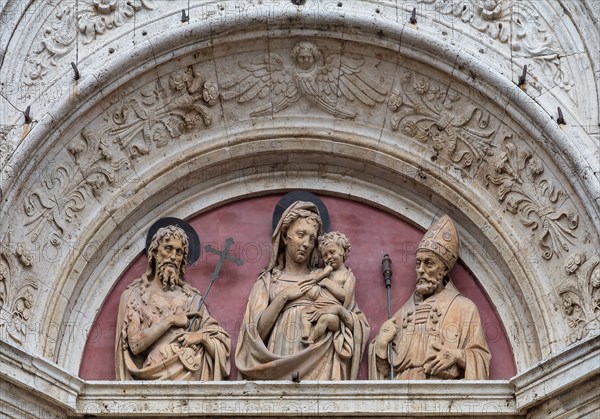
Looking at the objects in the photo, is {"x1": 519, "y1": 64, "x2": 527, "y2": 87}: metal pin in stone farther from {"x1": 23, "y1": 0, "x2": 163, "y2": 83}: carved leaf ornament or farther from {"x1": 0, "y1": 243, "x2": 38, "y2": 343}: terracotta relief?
{"x1": 0, "y1": 243, "x2": 38, "y2": 343}: terracotta relief

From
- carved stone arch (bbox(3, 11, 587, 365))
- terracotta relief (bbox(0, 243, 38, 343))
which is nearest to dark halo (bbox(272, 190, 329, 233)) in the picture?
carved stone arch (bbox(3, 11, 587, 365))

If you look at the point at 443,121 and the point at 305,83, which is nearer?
the point at 443,121

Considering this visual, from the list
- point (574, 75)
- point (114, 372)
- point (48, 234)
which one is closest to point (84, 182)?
point (48, 234)

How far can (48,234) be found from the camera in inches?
545

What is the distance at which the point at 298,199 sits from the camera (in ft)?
47.6

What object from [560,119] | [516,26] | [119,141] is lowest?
[560,119]

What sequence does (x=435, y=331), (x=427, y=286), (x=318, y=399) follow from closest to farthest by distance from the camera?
(x=318, y=399) → (x=435, y=331) → (x=427, y=286)

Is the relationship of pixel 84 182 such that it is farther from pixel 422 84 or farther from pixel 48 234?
pixel 422 84

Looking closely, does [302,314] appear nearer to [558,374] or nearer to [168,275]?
[168,275]

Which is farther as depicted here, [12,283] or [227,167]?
[227,167]

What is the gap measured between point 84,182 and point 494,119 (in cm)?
302

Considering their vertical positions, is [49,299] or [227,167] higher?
[227,167]

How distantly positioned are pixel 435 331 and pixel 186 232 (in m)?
2.03

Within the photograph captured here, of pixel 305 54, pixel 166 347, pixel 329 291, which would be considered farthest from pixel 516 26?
pixel 166 347
